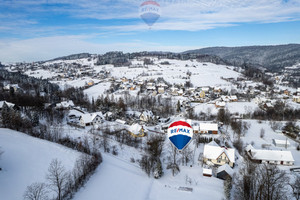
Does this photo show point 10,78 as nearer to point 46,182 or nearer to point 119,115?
point 119,115

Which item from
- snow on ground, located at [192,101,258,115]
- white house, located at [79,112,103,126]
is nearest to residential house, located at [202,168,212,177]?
white house, located at [79,112,103,126]

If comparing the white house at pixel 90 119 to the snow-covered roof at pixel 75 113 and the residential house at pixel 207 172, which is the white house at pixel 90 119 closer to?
the snow-covered roof at pixel 75 113

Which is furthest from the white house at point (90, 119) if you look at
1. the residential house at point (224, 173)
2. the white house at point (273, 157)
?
the white house at point (273, 157)

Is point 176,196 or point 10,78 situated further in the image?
point 10,78

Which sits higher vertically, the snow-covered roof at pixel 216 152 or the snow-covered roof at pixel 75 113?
the snow-covered roof at pixel 75 113

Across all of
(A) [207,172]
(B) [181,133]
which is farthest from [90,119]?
(B) [181,133]

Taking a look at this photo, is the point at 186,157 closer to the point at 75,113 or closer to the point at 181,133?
the point at 181,133

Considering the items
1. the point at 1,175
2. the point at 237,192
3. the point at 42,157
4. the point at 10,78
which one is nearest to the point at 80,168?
the point at 42,157

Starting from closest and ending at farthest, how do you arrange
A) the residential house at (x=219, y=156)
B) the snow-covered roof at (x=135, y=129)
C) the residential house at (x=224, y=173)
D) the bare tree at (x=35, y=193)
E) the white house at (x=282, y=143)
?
the bare tree at (x=35, y=193)
the residential house at (x=224, y=173)
the residential house at (x=219, y=156)
the white house at (x=282, y=143)
the snow-covered roof at (x=135, y=129)
